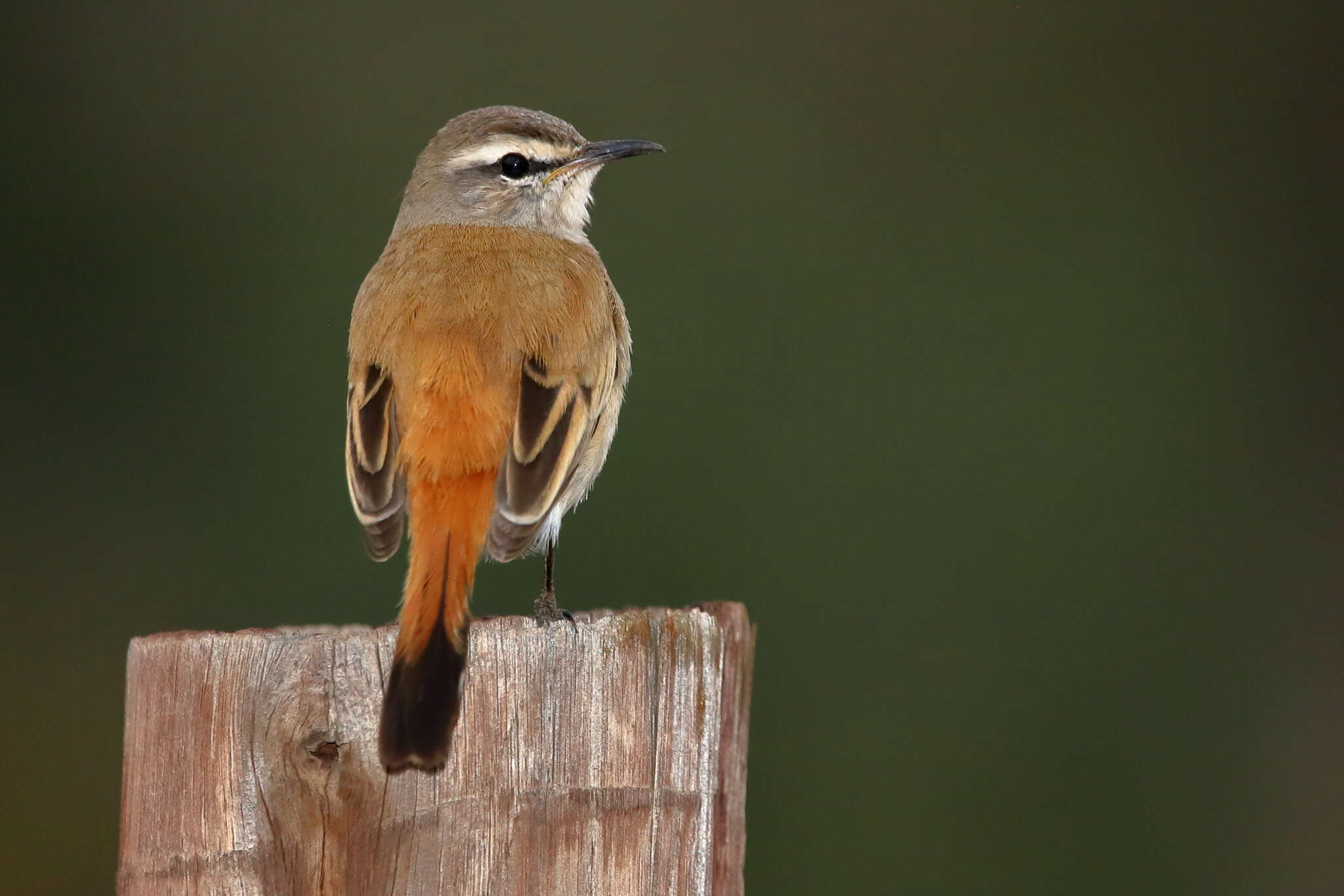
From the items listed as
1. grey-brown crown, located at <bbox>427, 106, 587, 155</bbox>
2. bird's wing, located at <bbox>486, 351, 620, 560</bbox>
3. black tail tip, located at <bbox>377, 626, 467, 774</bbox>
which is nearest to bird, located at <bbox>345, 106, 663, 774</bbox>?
bird's wing, located at <bbox>486, 351, 620, 560</bbox>

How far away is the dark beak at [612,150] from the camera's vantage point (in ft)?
20.6

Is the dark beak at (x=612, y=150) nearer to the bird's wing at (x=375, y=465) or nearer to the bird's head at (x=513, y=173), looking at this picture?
the bird's head at (x=513, y=173)

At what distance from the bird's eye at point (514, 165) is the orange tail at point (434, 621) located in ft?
7.03

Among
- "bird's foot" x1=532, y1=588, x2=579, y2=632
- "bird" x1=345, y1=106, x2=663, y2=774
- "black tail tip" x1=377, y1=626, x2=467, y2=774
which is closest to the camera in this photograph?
"black tail tip" x1=377, y1=626, x2=467, y2=774

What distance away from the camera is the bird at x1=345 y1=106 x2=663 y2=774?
4.18 m

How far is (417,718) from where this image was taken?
114 inches

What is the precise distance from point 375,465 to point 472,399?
34 centimetres

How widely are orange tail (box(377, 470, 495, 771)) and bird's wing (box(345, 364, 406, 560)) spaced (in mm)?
138

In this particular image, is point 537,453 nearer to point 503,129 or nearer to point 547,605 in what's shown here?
point 547,605

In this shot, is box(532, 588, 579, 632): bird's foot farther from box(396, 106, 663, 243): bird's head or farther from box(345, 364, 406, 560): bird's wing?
box(396, 106, 663, 243): bird's head

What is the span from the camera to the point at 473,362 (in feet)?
15.3

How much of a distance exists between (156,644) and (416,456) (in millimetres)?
1340

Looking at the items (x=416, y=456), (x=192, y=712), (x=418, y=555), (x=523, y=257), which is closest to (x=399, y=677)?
(x=192, y=712)

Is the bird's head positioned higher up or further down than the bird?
higher up
